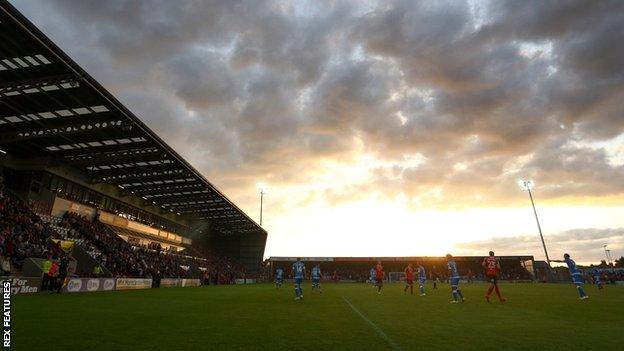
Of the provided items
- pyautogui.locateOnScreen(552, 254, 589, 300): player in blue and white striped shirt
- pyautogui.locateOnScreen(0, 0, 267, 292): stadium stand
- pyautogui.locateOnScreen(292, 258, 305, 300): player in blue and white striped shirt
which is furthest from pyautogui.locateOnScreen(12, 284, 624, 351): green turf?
pyautogui.locateOnScreen(0, 0, 267, 292): stadium stand

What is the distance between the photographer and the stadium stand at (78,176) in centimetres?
1803

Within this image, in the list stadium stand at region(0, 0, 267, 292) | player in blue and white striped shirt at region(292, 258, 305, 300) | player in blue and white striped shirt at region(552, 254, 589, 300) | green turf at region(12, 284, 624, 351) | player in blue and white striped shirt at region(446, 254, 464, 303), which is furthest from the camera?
stadium stand at region(0, 0, 267, 292)

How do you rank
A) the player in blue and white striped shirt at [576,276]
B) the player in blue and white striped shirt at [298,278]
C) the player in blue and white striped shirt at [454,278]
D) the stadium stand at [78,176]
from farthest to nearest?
the stadium stand at [78,176] < the player in blue and white striped shirt at [298,278] < the player in blue and white striped shirt at [576,276] < the player in blue and white striped shirt at [454,278]

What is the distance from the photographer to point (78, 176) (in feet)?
109

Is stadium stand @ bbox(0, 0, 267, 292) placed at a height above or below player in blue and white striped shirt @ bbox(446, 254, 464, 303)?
above

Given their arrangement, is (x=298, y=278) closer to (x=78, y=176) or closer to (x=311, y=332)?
(x=311, y=332)

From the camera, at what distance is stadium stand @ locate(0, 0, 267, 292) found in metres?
18.0

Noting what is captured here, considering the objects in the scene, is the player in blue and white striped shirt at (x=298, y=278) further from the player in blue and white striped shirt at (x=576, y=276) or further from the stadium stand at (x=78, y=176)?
the stadium stand at (x=78, y=176)

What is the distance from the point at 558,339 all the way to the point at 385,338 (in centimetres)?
287

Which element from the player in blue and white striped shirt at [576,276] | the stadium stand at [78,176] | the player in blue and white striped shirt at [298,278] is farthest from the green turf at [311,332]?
the stadium stand at [78,176]

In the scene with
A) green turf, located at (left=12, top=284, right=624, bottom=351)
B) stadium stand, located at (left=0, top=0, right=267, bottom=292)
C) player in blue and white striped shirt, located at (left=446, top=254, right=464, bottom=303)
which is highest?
stadium stand, located at (left=0, top=0, right=267, bottom=292)

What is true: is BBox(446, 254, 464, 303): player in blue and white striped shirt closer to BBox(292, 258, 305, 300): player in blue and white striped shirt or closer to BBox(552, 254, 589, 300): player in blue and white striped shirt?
BBox(552, 254, 589, 300): player in blue and white striped shirt

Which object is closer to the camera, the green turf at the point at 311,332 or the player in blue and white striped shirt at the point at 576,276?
the green turf at the point at 311,332

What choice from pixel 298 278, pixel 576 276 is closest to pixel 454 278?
pixel 576 276
